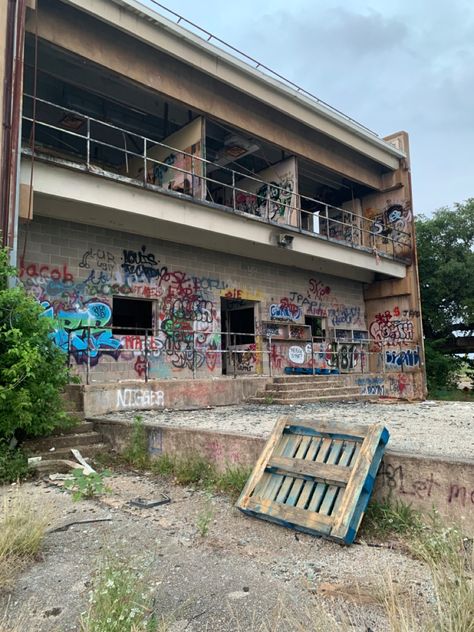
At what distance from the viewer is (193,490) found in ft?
16.4

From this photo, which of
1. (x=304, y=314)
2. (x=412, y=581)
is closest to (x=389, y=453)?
(x=412, y=581)

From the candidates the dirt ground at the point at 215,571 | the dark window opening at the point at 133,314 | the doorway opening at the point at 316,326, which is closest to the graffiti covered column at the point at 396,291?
the doorway opening at the point at 316,326

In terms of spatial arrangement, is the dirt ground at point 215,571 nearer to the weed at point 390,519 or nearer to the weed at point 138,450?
the weed at point 390,519

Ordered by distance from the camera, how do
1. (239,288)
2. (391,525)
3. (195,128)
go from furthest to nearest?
(239,288)
(195,128)
(391,525)

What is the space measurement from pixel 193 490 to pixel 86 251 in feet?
22.4

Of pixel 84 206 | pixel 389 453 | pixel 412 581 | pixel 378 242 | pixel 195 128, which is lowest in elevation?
pixel 412 581

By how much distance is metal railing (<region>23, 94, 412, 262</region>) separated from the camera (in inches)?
388

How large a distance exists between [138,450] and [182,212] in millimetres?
5645

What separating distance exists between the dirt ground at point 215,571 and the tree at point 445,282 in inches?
609

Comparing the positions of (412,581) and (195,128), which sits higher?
(195,128)

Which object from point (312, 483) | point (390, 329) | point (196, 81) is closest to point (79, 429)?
point (312, 483)

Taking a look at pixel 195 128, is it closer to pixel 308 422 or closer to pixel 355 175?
pixel 355 175

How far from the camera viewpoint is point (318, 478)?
3.94 meters

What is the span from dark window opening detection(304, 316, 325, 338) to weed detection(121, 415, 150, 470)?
970 cm
